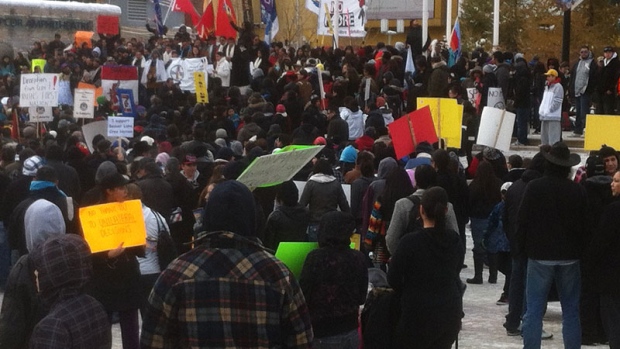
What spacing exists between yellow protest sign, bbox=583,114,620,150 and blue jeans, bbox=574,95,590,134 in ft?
34.5

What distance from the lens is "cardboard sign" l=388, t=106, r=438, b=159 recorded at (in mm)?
13805

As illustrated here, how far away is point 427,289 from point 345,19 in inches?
1068

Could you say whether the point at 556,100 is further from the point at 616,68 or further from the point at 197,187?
the point at 197,187

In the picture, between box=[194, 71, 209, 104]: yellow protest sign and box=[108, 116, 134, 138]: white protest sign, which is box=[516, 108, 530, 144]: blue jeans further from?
box=[108, 116, 134, 138]: white protest sign

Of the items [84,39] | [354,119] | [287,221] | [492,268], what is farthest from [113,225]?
[84,39]

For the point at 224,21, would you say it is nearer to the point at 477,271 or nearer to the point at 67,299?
the point at 477,271

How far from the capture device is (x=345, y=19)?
34250mm

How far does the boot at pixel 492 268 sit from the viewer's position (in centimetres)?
1390

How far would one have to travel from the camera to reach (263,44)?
1169 inches

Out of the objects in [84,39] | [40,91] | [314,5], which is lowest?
[40,91]

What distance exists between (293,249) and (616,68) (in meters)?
16.1

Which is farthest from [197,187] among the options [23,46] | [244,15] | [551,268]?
[244,15]

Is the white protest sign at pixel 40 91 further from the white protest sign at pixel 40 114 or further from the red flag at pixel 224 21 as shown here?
the red flag at pixel 224 21

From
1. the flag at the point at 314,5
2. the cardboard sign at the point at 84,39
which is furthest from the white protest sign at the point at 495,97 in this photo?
the cardboard sign at the point at 84,39
